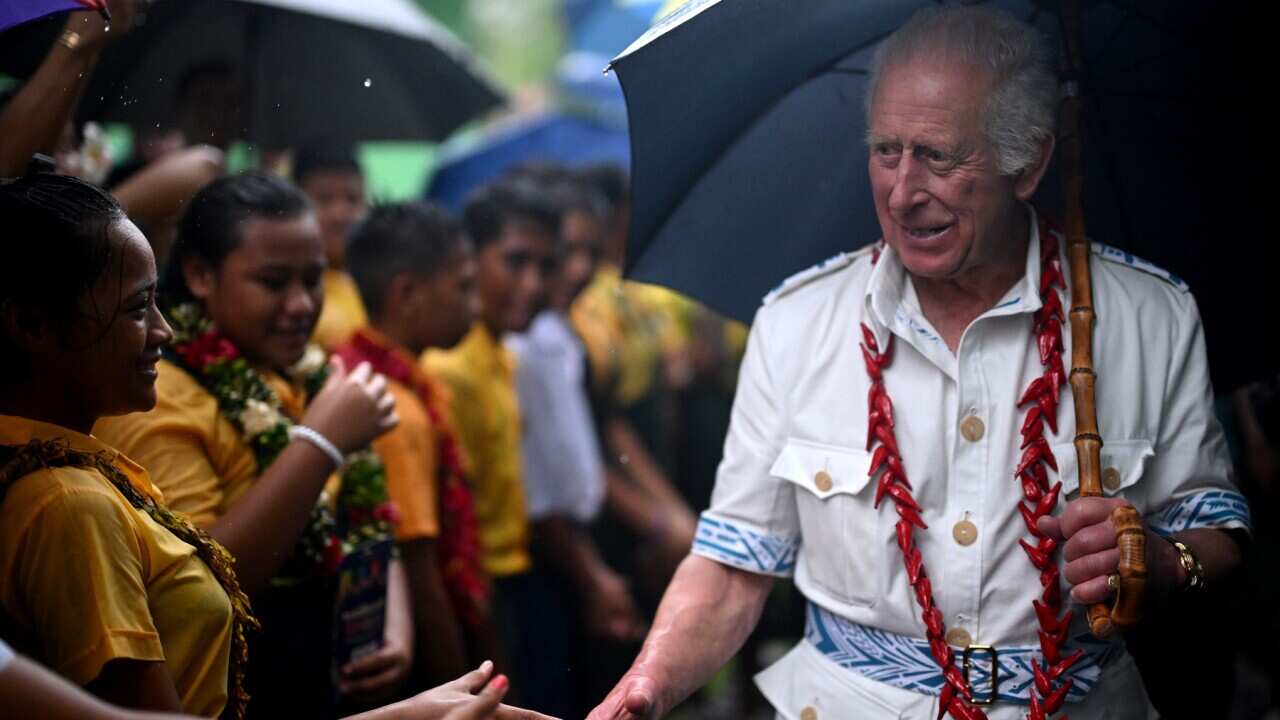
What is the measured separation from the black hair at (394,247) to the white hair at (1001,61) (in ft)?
7.40

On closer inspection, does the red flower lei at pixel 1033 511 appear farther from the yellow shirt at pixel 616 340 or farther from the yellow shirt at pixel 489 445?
the yellow shirt at pixel 616 340

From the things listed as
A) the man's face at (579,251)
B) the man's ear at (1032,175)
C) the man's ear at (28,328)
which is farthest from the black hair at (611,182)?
the man's ear at (28,328)

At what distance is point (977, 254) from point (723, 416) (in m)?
4.30

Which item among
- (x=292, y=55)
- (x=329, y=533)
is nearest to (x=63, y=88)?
(x=329, y=533)

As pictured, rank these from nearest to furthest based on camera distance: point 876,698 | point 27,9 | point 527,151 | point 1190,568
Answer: point 27,9 < point 1190,568 < point 876,698 < point 527,151

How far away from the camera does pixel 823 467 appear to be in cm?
285

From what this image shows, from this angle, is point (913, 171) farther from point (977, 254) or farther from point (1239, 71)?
point (1239, 71)

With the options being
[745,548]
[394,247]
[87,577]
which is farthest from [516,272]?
[87,577]

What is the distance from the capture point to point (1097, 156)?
3.35m

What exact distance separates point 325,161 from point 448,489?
69.8 inches

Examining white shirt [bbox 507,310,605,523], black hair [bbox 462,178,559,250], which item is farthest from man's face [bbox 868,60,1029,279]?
white shirt [bbox 507,310,605,523]

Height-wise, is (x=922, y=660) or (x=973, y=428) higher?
(x=973, y=428)

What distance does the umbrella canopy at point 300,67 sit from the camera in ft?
10.9

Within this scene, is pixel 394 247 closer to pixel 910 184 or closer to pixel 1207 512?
pixel 910 184
